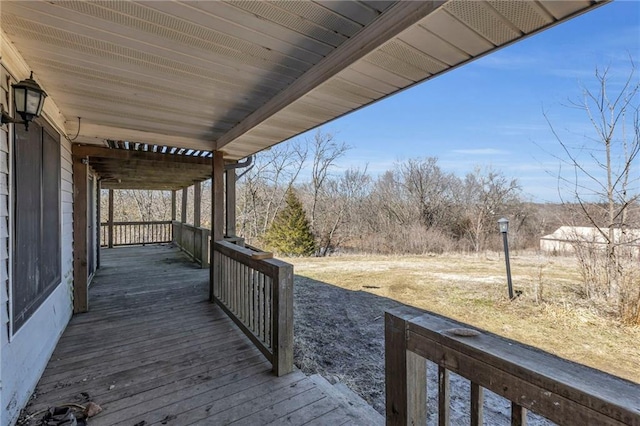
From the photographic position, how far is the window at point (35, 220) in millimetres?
1983

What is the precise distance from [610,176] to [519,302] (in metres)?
2.73

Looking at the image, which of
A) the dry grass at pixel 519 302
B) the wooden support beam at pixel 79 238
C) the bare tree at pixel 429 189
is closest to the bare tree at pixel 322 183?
the bare tree at pixel 429 189

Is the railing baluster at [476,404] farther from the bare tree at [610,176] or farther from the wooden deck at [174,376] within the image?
the bare tree at [610,176]

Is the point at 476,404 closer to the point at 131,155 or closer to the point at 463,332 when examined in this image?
the point at 463,332

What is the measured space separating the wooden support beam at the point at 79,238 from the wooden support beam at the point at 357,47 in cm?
302

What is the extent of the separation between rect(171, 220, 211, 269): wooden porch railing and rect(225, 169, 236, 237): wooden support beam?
1.59 m

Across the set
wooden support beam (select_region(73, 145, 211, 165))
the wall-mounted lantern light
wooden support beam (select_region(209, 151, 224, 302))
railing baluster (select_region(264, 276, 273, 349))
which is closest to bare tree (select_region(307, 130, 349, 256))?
wooden support beam (select_region(73, 145, 211, 165))

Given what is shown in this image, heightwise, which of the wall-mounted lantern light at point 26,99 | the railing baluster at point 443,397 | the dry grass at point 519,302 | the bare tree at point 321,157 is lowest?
the dry grass at point 519,302

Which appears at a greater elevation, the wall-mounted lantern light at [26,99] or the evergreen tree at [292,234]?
the wall-mounted lantern light at [26,99]

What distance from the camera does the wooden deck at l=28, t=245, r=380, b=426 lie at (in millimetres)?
2023

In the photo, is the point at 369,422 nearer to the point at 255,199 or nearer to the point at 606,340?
the point at 606,340

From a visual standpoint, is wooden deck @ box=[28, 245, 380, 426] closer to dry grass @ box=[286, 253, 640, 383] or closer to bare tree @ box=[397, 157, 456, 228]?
dry grass @ box=[286, 253, 640, 383]

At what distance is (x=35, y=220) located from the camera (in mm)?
2344

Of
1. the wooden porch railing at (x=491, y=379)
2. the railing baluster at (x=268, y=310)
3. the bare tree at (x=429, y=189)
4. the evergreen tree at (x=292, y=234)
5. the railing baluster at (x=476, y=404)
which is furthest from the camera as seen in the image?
the bare tree at (x=429, y=189)
